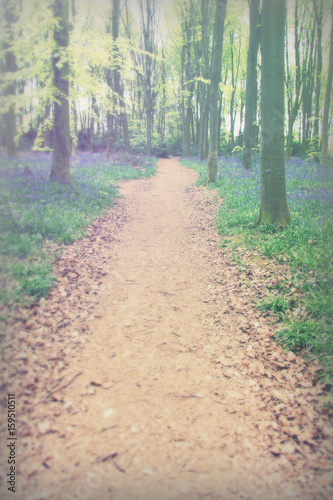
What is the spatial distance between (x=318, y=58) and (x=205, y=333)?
2464 centimetres

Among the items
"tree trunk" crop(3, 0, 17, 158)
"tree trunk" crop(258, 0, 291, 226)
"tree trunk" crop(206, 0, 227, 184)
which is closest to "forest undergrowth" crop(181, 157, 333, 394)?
"tree trunk" crop(258, 0, 291, 226)

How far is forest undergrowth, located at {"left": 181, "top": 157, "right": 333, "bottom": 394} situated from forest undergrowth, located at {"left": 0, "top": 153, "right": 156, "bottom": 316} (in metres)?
4.07

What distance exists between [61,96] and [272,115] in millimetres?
8262

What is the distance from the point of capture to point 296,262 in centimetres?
468

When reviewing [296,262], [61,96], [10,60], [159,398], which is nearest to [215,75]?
[61,96]

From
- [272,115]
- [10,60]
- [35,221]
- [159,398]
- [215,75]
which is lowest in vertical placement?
[159,398]

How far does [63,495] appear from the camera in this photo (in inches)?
80.1

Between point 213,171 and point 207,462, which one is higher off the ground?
point 213,171

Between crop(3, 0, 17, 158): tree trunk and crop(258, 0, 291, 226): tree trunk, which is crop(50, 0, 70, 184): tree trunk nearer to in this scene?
crop(3, 0, 17, 158): tree trunk

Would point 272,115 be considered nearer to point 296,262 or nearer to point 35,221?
point 296,262

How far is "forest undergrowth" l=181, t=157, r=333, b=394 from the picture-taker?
11.3ft

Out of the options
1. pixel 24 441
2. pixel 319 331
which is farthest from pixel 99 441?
pixel 319 331

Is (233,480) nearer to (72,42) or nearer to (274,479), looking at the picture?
(274,479)

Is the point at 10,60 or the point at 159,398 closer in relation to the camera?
the point at 159,398
